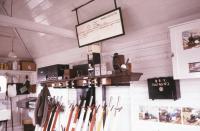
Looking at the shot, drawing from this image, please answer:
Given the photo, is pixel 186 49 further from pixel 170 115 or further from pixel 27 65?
pixel 27 65

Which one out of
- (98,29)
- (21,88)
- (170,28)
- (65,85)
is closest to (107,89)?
(65,85)

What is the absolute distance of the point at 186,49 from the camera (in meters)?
2.63

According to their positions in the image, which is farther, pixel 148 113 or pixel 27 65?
pixel 27 65

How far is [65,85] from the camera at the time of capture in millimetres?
4168

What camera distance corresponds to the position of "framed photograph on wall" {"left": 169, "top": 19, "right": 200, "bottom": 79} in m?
2.55

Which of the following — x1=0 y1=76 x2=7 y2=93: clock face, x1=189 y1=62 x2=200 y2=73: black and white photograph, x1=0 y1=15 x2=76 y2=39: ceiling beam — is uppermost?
x1=0 y1=15 x2=76 y2=39: ceiling beam

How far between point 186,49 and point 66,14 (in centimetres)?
220

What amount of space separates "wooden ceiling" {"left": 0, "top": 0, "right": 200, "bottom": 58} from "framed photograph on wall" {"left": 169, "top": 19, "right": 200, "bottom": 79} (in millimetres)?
280

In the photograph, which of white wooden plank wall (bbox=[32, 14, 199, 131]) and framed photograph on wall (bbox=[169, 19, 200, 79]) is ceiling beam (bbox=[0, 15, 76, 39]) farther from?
framed photograph on wall (bbox=[169, 19, 200, 79])

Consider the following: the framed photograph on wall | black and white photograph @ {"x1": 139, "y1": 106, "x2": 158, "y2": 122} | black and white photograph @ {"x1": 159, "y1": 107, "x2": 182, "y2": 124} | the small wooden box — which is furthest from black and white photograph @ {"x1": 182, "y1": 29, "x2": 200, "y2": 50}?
the small wooden box

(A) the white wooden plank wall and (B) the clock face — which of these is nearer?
(A) the white wooden plank wall

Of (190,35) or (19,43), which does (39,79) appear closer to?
(19,43)

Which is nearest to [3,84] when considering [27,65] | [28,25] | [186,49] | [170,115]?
[27,65]

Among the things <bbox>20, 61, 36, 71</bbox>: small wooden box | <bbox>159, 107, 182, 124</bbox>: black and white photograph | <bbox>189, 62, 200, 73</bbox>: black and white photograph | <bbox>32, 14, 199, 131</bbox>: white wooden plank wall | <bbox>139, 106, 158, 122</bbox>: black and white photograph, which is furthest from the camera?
<bbox>20, 61, 36, 71</bbox>: small wooden box
